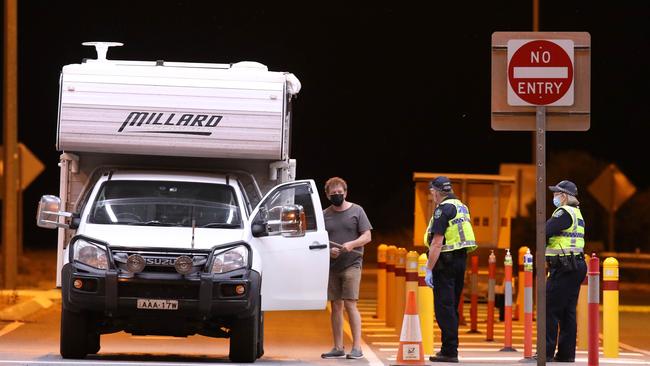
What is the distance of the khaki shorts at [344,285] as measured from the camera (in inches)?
691

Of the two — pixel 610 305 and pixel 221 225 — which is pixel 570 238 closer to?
pixel 610 305

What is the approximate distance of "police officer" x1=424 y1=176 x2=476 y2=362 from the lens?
55.0 feet

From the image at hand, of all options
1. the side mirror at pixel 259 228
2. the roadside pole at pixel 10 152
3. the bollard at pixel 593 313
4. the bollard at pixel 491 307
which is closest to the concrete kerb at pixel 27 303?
the roadside pole at pixel 10 152

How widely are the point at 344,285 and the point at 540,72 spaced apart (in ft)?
14.1

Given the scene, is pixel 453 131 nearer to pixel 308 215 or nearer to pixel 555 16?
pixel 555 16

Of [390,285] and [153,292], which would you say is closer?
[153,292]

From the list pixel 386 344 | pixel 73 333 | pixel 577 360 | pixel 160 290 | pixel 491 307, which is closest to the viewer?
pixel 160 290

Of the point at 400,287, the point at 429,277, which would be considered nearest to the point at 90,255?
the point at 429,277

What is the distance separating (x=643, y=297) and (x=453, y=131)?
50.1 meters

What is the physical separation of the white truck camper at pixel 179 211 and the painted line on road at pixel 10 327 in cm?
410

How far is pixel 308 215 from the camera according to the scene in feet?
56.2

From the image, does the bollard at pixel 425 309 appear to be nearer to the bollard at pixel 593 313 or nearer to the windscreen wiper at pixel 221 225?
the windscreen wiper at pixel 221 225

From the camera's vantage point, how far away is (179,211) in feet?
54.3

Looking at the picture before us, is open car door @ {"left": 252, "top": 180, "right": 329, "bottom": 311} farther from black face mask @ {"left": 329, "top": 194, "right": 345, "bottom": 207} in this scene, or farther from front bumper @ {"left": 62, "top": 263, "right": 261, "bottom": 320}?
black face mask @ {"left": 329, "top": 194, "right": 345, "bottom": 207}
